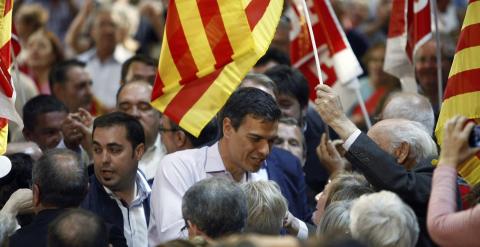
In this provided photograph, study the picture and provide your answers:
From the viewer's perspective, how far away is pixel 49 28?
53.2 feet

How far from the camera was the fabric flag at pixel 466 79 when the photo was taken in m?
8.09

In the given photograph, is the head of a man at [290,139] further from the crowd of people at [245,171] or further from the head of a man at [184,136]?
the head of a man at [184,136]

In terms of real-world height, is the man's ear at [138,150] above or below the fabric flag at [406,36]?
below

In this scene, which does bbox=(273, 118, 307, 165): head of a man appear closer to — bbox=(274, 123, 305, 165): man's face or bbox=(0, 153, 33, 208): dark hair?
bbox=(274, 123, 305, 165): man's face

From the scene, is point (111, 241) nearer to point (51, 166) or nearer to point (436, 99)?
point (51, 166)

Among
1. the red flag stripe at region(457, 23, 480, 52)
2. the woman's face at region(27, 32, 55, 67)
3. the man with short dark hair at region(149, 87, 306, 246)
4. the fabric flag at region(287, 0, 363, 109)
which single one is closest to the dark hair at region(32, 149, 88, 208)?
the man with short dark hair at region(149, 87, 306, 246)

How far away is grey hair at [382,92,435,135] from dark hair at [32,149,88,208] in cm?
276

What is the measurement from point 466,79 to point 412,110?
1181mm

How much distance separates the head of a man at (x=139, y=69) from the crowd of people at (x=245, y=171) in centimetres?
1

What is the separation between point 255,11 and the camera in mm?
8344

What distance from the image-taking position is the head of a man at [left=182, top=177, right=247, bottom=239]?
670 cm

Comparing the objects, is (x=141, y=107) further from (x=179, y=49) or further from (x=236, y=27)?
(x=236, y=27)

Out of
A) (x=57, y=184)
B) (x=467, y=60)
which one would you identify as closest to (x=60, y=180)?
(x=57, y=184)

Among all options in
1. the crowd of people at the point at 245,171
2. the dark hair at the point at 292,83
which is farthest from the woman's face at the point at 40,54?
the dark hair at the point at 292,83
